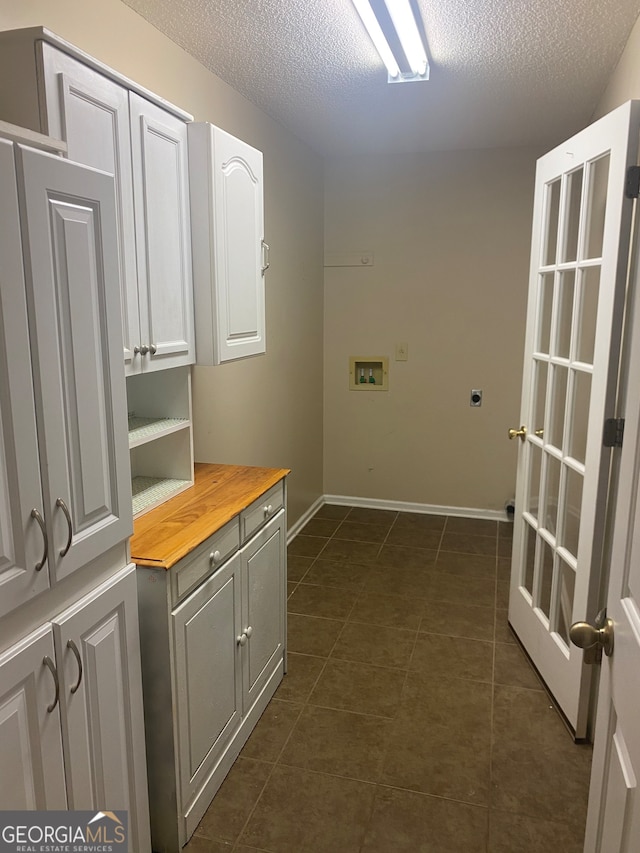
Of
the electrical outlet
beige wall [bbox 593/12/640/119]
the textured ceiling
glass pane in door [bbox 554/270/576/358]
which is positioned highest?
the textured ceiling

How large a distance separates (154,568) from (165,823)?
0.76 meters

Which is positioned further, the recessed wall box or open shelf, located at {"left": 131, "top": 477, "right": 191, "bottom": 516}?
the recessed wall box

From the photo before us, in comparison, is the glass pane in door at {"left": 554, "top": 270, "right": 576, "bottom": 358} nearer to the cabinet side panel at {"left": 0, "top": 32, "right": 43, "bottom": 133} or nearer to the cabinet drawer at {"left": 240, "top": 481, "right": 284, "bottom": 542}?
the cabinet drawer at {"left": 240, "top": 481, "right": 284, "bottom": 542}

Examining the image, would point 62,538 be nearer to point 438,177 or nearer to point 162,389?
point 162,389

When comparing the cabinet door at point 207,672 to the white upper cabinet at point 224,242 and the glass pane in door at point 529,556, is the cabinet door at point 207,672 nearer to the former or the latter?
the white upper cabinet at point 224,242

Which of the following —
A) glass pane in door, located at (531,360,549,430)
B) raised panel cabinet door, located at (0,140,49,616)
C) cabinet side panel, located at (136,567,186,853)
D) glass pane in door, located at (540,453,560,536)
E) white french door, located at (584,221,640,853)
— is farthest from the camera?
glass pane in door, located at (531,360,549,430)

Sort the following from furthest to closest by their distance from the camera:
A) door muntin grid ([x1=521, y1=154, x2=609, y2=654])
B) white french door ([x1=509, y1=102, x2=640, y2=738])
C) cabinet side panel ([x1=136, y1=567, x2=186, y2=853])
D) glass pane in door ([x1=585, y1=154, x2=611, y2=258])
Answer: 1. door muntin grid ([x1=521, y1=154, x2=609, y2=654])
2. glass pane in door ([x1=585, y1=154, x2=611, y2=258])
3. white french door ([x1=509, y1=102, x2=640, y2=738])
4. cabinet side panel ([x1=136, y1=567, x2=186, y2=853])

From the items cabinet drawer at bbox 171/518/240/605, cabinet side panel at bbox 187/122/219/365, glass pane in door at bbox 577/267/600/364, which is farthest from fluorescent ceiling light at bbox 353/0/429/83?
cabinet drawer at bbox 171/518/240/605

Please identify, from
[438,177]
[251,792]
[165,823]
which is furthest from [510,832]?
[438,177]

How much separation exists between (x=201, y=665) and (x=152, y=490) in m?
0.65

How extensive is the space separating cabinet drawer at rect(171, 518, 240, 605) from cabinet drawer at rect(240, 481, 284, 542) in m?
0.07

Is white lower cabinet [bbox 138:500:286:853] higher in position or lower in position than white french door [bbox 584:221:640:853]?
lower

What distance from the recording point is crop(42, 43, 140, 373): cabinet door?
145 centimetres

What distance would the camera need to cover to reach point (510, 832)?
73.5 inches
